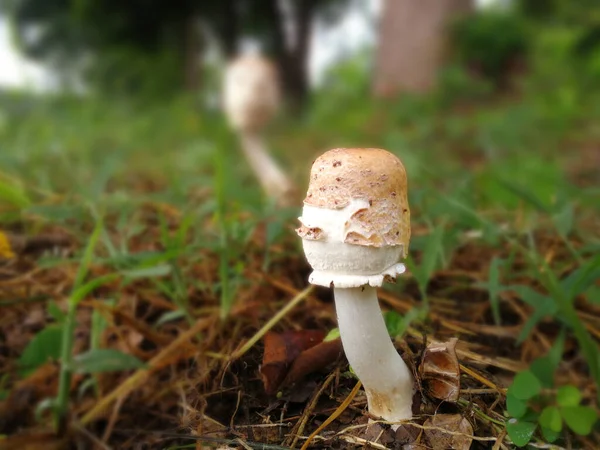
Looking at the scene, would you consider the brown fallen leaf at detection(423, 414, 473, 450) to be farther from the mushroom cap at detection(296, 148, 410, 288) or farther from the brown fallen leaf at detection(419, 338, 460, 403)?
the mushroom cap at detection(296, 148, 410, 288)

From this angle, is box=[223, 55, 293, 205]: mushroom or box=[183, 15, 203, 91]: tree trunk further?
box=[183, 15, 203, 91]: tree trunk

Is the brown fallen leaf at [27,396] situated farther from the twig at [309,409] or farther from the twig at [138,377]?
the twig at [309,409]

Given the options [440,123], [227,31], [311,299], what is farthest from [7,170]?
[227,31]

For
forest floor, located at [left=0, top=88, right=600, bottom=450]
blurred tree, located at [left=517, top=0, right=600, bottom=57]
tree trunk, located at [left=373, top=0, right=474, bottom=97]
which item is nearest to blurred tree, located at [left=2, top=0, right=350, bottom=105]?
tree trunk, located at [left=373, top=0, right=474, bottom=97]

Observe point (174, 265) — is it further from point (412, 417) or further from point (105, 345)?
point (412, 417)

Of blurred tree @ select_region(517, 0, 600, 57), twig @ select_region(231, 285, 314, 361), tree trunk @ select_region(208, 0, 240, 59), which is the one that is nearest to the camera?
twig @ select_region(231, 285, 314, 361)

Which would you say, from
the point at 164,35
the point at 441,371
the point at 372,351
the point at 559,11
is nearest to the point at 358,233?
the point at 372,351

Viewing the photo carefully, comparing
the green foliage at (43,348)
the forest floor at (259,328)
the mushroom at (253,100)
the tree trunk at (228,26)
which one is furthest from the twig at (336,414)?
the tree trunk at (228,26)
